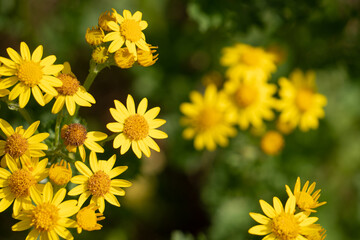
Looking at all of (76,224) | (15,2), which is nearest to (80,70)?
(15,2)

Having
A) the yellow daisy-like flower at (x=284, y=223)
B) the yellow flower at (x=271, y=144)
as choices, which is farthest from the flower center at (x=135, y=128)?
the yellow flower at (x=271, y=144)

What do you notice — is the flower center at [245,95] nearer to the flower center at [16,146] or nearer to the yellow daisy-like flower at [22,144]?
the yellow daisy-like flower at [22,144]

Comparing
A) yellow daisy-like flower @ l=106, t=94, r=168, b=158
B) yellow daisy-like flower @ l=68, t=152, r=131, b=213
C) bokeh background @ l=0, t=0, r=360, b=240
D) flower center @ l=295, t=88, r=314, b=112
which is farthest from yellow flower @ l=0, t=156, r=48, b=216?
flower center @ l=295, t=88, r=314, b=112

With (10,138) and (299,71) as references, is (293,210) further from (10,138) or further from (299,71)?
(299,71)

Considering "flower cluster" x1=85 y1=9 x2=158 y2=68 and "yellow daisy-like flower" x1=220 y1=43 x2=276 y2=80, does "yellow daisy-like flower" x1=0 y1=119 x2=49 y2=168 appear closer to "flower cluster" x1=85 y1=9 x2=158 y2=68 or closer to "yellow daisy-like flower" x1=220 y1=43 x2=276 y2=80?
"flower cluster" x1=85 y1=9 x2=158 y2=68

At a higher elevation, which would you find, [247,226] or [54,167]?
[247,226]

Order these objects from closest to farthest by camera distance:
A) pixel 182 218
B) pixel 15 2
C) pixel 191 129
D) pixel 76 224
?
pixel 76 224
pixel 191 129
pixel 15 2
pixel 182 218

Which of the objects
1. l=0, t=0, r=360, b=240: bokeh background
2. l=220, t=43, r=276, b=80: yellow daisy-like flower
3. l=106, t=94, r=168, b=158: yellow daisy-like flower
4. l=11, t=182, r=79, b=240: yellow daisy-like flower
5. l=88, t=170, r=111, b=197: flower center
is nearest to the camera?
l=11, t=182, r=79, b=240: yellow daisy-like flower
